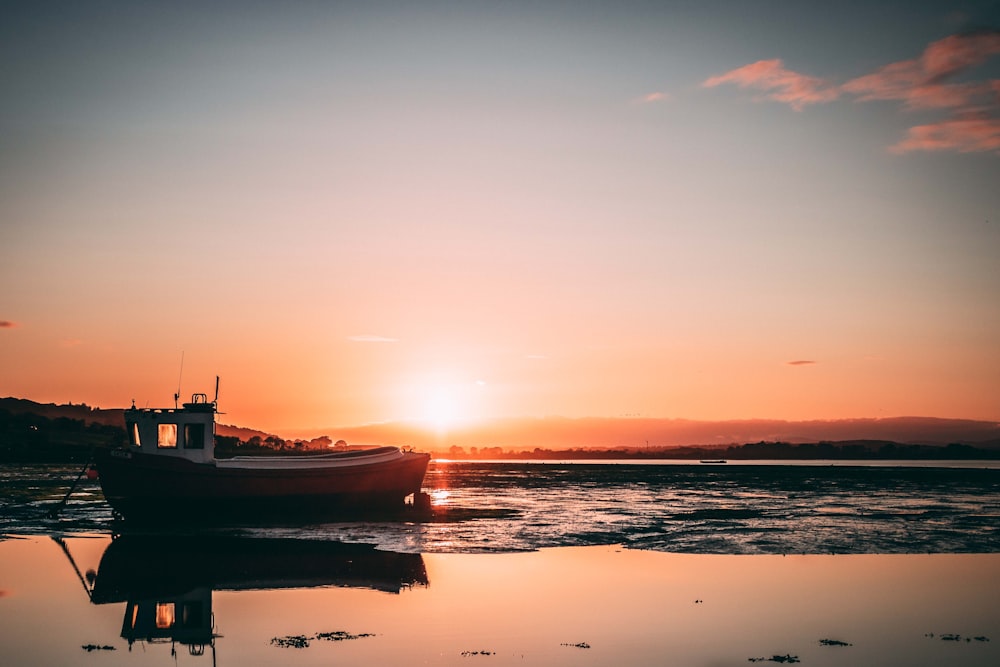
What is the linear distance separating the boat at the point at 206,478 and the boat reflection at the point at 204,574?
5285 millimetres

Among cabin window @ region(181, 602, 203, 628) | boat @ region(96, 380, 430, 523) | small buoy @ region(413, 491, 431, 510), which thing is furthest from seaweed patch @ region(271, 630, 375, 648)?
small buoy @ region(413, 491, 431, 510)

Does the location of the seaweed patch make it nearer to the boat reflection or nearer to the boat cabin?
the boat reflection

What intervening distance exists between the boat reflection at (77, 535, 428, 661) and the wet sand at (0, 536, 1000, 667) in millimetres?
146

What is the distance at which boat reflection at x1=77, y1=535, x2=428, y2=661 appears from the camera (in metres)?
18.4

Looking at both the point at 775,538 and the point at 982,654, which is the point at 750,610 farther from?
the point at 775,538

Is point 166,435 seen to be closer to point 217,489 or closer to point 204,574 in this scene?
point 217,489

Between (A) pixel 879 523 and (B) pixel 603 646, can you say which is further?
(A) pixel 879 523

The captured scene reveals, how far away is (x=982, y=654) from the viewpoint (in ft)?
52.1

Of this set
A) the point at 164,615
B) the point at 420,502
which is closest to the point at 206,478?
the point at 420,502

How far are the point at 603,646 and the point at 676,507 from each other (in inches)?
1381

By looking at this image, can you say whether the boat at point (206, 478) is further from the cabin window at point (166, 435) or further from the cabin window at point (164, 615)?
the cabin window at point (164, 615)

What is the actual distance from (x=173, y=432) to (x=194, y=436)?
3.14ft

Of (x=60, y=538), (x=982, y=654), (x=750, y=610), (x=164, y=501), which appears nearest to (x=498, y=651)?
(x=750, y=610)

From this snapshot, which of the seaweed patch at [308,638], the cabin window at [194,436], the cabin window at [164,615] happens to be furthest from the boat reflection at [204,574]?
the cabin window at [194,436]
